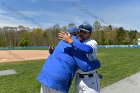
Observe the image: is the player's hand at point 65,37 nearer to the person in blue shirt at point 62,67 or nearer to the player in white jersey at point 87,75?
the person in blue shirt at point 62,67

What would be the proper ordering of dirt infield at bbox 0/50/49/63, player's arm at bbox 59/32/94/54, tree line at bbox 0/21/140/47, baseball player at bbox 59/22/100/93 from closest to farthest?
player's arm at bbox 59/32/94/54
baseball player at bbox 59/22/100/93
dirt infield at bbox 0/50/49/63
tree line at bbox 0/21/140/47

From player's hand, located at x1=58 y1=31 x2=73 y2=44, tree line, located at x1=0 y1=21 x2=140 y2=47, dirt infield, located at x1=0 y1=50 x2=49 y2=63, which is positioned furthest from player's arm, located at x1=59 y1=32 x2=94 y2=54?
tree line, located at x1=0 y1=21 x2=140 y2=47

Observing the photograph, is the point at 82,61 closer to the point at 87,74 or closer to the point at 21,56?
the point at 87,74

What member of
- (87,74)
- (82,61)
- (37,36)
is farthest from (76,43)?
(37,36)

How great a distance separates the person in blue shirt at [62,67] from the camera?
4902mm

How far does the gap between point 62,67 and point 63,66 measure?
0.02 metres

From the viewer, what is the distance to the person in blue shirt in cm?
490

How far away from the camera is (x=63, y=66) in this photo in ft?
16.0

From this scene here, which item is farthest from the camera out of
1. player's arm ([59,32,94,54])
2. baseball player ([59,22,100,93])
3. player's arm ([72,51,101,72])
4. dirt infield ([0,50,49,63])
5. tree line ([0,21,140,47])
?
tree line ([0,21,140,47])

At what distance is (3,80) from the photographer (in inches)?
495

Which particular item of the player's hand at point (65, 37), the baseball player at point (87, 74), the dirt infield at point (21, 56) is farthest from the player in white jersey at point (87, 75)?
the dirt infield at point (21, 56)

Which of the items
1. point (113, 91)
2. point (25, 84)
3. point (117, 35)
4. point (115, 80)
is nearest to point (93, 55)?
point (113, 91)

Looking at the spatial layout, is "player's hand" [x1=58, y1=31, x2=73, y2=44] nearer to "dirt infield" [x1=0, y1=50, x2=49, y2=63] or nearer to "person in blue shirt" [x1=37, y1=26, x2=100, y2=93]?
"person in blue shirt" [x1=37, y1=26, x2=100, y2=93]

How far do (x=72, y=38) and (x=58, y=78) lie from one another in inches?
23.0
